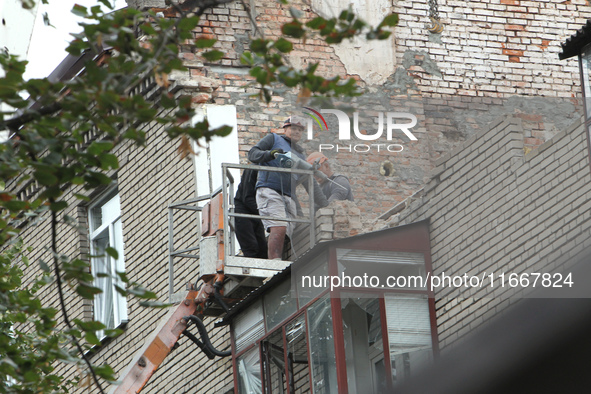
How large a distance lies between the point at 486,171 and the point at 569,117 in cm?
626

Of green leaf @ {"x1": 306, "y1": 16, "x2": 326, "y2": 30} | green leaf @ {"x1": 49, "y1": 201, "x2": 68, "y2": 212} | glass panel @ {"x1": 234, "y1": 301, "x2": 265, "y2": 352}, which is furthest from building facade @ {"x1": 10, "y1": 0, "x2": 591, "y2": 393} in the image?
green leaf @ {"x1": 49, "y1": 201, "x2": 68, "y2": 212}

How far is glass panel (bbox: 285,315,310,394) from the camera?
10891mm

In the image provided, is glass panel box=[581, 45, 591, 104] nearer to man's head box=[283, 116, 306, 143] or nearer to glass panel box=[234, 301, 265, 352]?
man's head box=[283, 116, 306, 143]

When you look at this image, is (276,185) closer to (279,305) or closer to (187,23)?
(279,305)

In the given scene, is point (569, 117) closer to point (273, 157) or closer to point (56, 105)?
point (273, 157)

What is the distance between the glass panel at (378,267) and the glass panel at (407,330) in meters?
0.15

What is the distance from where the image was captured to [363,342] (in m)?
10.5

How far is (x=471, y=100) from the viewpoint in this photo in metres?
16.2

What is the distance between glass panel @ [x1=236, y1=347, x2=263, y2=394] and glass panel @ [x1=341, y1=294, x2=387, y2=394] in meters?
1.34

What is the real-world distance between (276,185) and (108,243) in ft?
14.9

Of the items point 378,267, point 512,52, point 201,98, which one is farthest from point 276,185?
point 512,52

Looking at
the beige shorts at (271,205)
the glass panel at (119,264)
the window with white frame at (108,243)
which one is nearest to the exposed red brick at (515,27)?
the window with white frame at (108,243)

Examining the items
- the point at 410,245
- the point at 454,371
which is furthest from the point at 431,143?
the point at 454,371

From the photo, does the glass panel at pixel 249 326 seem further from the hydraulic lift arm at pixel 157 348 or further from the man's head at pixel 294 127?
the man's head at pixel 294 127
